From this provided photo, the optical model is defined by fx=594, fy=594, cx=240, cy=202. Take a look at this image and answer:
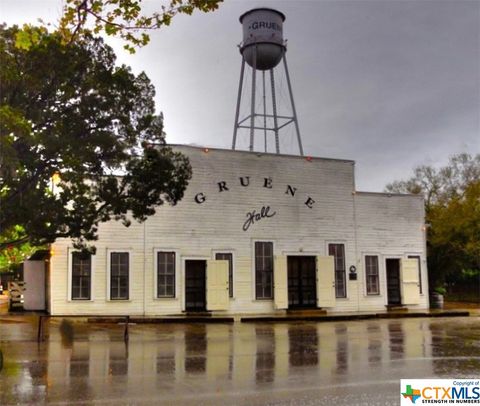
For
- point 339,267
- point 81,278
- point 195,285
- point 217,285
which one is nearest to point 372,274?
point 339,267

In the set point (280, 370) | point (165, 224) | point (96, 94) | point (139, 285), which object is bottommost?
point (280, 370)

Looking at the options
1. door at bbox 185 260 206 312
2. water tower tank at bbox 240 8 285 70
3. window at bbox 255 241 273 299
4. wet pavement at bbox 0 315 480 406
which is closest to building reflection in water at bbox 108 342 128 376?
wet pavement at bbox 0 315 480 406

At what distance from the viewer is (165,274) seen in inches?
883

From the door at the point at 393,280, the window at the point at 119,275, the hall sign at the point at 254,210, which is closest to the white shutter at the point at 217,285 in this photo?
the hall sign at the point at 254,210

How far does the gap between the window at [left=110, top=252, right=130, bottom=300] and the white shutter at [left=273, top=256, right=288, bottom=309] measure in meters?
5.76

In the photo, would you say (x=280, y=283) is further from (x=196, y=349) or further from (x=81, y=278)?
(x=196, y=349)

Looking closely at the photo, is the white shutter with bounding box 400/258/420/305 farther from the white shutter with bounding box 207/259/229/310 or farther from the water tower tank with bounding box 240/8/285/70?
the water tower tank with bounding box 240/8/285/70

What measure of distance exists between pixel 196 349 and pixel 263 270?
35.5ft

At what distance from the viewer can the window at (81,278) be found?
21.3m

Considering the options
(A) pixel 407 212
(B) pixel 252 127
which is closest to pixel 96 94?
(B) pixel 252 127

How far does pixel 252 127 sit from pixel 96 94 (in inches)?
555

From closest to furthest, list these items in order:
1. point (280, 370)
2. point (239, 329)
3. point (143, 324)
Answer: point (280, 370), point (239, 329), point (143, 324)

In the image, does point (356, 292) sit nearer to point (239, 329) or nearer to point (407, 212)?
point (407, 212)

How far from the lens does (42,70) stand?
14.2 meters
